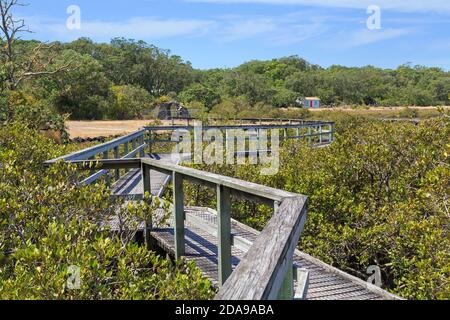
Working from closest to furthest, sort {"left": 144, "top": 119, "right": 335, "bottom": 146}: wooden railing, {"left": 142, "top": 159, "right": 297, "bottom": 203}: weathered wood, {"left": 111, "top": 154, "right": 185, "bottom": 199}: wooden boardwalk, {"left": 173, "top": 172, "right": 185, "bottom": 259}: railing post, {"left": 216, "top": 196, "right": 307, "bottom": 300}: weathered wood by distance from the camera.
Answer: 1. {"left": 216, "top": 196, "right": 307, "bottom": 300}: weathered wood
2. {"left": 142, "top": 159, "right": 297, "bottom": 203}: weathered wood
3. {"left": 173, "top": 172, "right": 185, "bottom": 259}: railing post
4. {"left": 111, "top": 154, "right": 185, "bottom": 199}: wooden boardwalk
5. {"left": 144, "top": 119, "right": 335, "bottom": 146}: wooden railing

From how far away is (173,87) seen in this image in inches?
3477

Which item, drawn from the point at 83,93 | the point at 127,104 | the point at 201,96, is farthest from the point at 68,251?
the point at 201,96

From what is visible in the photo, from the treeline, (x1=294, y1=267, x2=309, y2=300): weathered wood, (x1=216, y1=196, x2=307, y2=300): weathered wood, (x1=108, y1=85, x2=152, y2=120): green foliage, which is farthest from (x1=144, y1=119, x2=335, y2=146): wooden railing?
(x1=108, y1=85, x2=152, y2=120): green foliage

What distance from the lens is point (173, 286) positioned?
2066 millimetres

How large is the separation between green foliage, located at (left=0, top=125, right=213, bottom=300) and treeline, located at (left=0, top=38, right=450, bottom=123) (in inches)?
1516

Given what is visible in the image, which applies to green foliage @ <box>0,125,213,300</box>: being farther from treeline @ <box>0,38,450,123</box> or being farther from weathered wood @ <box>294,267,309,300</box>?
treeline @ <box>0,38,450,123</box>

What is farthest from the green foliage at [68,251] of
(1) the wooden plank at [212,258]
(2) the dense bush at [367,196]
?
(2) the dense bush at [367,196]

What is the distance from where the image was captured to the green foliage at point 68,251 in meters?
1.99

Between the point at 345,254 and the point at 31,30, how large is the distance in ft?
62.5

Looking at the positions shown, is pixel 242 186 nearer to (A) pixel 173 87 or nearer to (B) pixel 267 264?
(B) pixel 267 264

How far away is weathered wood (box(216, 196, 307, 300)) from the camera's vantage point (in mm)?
1301

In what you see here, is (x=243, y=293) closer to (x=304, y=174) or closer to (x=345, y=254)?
(x=345, y=254)

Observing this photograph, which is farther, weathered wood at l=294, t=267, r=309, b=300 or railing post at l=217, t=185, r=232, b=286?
weathered wood at l=294, t=267, r=309, b=300

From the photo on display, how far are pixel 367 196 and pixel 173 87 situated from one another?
3262 inches
